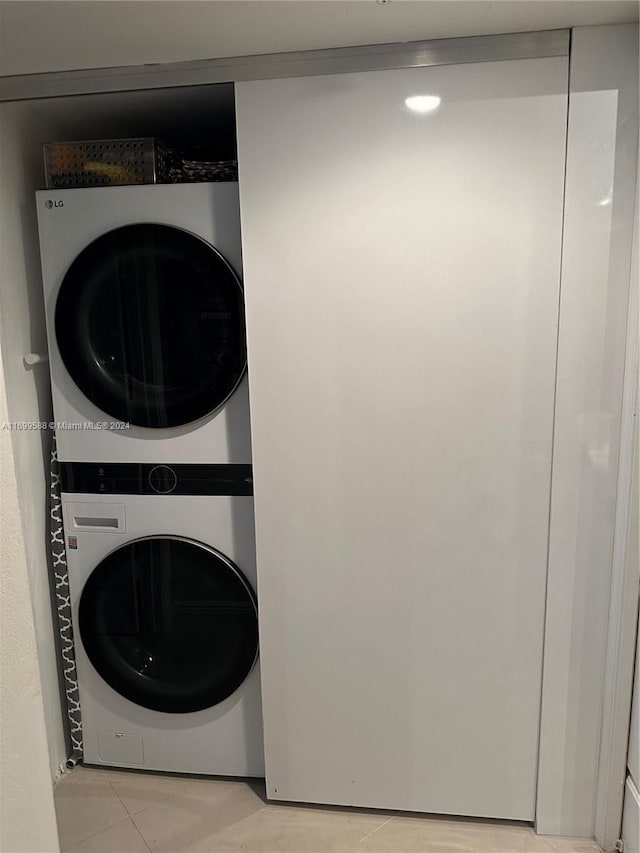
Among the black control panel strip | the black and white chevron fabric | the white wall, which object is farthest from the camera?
the black and white chevron fabric

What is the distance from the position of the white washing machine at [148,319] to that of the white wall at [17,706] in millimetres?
908

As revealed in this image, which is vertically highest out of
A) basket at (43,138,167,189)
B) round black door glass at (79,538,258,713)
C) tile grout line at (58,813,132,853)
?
basket at (43,138,167,189)

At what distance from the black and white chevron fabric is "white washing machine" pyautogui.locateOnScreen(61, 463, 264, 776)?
0.03 meters

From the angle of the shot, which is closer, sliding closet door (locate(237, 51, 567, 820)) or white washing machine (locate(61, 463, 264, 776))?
sliding closet door (locate(237, 51, 567, 820))

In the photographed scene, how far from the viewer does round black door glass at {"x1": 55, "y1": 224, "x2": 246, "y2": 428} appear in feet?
5.61

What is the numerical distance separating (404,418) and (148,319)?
0.80m

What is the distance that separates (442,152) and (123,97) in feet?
2.95

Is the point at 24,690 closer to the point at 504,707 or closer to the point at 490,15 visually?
the point at 504,707

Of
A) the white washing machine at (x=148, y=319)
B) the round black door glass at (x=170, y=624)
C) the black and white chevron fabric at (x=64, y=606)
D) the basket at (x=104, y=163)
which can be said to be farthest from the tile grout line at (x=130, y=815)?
the basket at (x=104, y=163)

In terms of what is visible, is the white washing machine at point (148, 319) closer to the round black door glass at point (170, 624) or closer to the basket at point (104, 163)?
the basket at point (104, 163)

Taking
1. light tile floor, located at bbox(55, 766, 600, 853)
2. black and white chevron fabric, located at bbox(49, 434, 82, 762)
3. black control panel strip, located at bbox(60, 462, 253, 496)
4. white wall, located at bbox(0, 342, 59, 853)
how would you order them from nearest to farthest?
white wall, located at bbox(0, 342, 59, 853) → light tile floor, located at bbox(55, 766, 600, 853) → black control panel strip, located at bbox(60, 462, 253, 496) → black and white chevron fabric, located at bbox(49, 434, 82, 762)

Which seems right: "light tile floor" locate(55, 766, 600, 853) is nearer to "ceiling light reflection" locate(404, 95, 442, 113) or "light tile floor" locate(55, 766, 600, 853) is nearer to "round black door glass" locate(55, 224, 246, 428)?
"round black door glass" locate(55, 224, 246, 428)

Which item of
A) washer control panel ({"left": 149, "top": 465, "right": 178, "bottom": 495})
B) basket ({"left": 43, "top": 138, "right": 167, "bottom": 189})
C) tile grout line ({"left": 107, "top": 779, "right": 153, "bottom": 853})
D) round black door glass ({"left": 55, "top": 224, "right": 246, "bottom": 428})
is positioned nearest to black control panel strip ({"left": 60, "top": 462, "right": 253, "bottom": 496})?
washer control panel ({"left": 149, "top": 465, "right": 178, "bottom": 495})

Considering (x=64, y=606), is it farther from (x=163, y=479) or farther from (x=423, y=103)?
(x=423, y=103)
